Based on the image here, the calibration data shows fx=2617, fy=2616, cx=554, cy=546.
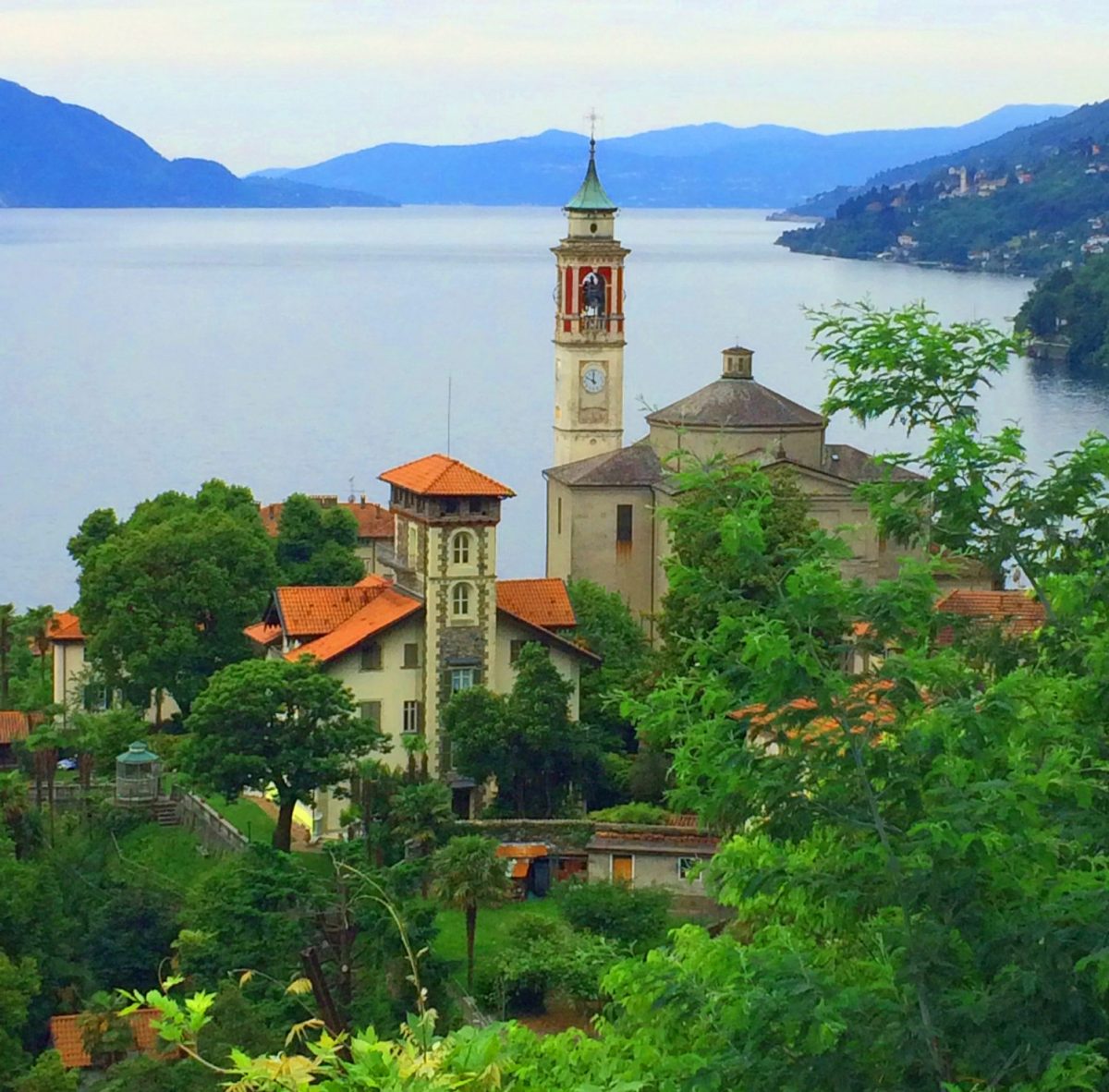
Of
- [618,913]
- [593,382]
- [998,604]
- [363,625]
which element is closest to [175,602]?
[363,625]

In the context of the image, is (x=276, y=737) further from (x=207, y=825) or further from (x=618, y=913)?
(x=618, y=913)

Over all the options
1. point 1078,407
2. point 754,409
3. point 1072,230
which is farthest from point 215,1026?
point 1072,230

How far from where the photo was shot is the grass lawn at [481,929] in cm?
2409

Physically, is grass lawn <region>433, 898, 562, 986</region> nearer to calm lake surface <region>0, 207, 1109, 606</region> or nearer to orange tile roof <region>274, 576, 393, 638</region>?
orange tile roof <region>274, 576, 393, 638</region>

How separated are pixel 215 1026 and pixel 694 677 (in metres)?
9.35

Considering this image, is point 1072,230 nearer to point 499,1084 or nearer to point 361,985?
point 361,985

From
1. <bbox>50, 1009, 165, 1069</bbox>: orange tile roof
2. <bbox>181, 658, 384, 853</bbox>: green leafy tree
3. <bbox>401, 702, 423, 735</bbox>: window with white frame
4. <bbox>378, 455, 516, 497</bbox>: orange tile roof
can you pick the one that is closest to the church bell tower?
<bbox>378, 455, 516, 497</bbox>: orange tile roof

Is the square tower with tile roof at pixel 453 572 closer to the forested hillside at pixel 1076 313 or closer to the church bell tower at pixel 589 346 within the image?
the church bell tower at pixel 589 346

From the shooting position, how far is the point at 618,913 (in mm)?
24453

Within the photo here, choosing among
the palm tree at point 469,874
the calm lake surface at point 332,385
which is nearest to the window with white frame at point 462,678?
the palm tree at point 469,874

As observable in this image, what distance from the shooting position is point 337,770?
27.4m

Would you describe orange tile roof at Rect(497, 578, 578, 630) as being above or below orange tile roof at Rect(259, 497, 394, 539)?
above

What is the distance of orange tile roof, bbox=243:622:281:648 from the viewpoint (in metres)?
32.6

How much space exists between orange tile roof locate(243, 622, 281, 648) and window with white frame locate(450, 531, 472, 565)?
10.6 feet
